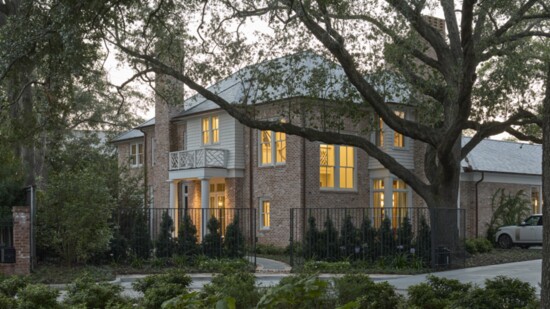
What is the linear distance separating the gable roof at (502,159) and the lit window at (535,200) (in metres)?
1.03

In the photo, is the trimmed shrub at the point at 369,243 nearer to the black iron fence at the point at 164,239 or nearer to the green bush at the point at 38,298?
the black iron fence at the point at 164,239

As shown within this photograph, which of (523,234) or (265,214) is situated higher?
(265,214)

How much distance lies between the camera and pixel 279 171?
32.3m

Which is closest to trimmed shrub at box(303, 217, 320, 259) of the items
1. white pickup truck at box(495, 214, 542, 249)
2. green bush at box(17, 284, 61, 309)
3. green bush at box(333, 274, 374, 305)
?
white pickup truck at box(495, 214, 542, 249)

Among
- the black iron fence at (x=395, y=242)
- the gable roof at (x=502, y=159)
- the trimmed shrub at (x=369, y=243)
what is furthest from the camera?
the gable roof at (x=502, y=159)

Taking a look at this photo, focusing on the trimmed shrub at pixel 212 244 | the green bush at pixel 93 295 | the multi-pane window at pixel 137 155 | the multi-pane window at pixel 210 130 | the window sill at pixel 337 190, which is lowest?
the trimmed shrub at pixel 212 244

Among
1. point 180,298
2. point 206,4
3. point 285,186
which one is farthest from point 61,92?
point 285,186

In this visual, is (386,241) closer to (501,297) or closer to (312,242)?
(312,242)

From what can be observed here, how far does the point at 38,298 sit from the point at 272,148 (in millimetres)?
23263

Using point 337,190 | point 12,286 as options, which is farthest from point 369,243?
point 12,286

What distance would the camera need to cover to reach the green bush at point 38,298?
9910mm

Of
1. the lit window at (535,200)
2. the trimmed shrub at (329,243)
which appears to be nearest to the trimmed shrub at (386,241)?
the trimmed shrub at (329,243)

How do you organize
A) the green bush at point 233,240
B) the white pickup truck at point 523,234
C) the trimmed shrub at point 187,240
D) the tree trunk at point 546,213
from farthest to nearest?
1. the white pickup truck at point 523,234
2. the green bush at point 233,240
3. the trimmed shrub at point 187,240
4. the tree trunk at point 546,213

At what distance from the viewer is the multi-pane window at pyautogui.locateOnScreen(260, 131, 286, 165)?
32.6 m
